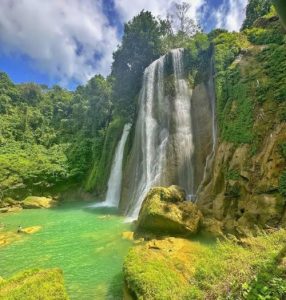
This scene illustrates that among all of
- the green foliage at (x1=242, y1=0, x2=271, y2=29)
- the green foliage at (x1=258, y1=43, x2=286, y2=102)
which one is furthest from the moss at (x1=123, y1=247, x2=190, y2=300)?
the green foliage at (x1=242, y1=0, x2=271, y2=29)

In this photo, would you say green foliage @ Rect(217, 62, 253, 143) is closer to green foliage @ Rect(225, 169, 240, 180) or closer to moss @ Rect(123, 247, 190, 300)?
green foliage @ Rect(225, 169, 240, 180)

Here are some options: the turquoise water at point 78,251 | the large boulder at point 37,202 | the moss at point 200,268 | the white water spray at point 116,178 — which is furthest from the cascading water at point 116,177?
the moss at point 200,268

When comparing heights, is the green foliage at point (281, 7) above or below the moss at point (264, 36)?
below

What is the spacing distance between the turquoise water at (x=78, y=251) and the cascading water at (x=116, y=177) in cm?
593

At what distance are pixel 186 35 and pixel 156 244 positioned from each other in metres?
35.8

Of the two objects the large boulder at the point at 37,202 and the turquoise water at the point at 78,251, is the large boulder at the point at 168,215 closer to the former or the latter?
the turquoise water at the point at 78,251

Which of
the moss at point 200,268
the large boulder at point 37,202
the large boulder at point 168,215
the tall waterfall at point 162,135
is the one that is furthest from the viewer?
the large boulder at point 37,202

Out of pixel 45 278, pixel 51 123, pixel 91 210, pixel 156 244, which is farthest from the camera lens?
pixel 51 123

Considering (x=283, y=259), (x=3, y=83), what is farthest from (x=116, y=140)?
(x=3, y=83)

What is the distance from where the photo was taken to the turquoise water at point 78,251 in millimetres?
10121

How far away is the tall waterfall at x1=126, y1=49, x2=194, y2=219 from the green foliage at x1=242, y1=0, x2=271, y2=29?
10.3 meters

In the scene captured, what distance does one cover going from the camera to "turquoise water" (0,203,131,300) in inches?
398

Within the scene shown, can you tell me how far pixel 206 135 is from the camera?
70.1 ft

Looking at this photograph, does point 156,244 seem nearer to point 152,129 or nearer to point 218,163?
point 218,163
